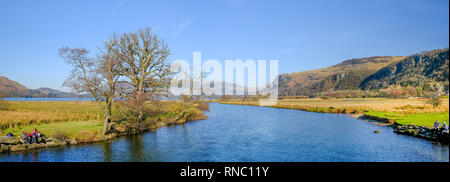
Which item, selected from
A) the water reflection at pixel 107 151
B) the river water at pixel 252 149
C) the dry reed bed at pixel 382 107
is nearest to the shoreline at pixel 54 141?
the river water at pixel 252 149

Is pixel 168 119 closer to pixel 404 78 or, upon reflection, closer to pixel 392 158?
pixel 392 158

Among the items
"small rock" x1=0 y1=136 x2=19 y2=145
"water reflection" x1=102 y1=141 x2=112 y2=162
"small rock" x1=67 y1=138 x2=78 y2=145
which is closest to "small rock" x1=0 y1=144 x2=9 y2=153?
"small rock" x1=0 y1=136 x2=19 y2=145

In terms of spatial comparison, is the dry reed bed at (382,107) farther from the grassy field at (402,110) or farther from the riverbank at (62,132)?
the riverbank at (62,132)

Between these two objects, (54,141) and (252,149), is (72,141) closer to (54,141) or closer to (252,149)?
(54,141)

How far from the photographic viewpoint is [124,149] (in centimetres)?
2278

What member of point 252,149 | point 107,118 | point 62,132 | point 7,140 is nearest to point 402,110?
point 252,149

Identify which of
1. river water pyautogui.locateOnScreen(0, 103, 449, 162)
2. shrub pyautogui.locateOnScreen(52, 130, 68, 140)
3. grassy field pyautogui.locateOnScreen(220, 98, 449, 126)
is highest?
grassy field pyautogui.locateOnScreen(220, 98, 449, 126)

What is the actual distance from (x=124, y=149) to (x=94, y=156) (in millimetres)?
3065

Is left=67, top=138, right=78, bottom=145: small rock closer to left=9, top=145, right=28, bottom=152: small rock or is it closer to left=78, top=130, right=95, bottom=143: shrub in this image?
left=78, top=130, right=95, bottom=143: shrub

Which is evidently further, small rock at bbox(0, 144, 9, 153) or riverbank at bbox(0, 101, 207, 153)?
riverbank at bbox(0, 101, 207, 153)

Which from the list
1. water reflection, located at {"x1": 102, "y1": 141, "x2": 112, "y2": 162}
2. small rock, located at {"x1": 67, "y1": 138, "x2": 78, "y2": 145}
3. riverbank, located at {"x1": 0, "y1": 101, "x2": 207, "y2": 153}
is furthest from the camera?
small rock, located at {"x1": 67, "y1": 138, "x2": 78, "y2": 145}

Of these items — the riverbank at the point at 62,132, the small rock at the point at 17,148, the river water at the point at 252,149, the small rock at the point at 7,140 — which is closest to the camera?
the river water at the point at 252,149
